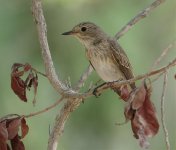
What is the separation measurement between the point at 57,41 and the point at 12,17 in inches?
14.9

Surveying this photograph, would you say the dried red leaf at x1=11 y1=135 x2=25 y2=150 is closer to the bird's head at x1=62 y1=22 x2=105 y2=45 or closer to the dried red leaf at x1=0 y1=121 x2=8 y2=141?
the dried red leaf at x1=0 y1=121 x2=8 y2=141

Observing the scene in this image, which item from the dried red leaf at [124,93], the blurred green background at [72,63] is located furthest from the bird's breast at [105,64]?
the dried red leaf at [124,93]

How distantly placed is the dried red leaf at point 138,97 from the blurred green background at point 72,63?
2.53 metres

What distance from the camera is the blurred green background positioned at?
5.03 meters

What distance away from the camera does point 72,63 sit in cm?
505

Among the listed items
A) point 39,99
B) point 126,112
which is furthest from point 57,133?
point 39,99

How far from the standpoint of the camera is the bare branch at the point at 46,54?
296cm

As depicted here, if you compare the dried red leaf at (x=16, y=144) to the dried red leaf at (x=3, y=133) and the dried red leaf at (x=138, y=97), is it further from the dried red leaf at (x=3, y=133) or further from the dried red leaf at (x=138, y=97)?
the dried red leaf at (x=138, y=97)

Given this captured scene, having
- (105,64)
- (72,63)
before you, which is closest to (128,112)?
(105,64)

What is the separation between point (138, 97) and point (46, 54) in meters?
0.78

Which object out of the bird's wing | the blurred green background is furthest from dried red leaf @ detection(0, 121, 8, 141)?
the blurred green background

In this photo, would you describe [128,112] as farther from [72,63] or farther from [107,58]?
[72,63]

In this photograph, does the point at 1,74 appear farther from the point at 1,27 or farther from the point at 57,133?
the point at 57,133

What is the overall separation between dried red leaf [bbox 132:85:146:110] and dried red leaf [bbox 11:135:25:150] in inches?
23.3
